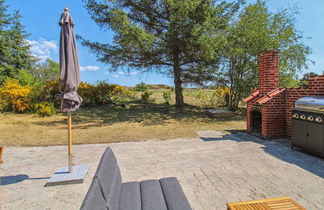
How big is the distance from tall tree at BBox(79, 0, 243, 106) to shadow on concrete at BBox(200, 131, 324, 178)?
13.5ft

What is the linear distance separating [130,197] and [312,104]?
422cm

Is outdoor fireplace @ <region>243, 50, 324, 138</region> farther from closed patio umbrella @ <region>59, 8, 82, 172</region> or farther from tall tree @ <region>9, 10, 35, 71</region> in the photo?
tall tree @ <region>9, 10, 35, 71</region>

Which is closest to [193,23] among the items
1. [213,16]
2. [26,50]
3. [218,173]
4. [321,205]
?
[213,16]

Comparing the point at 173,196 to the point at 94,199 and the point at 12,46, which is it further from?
the point at 12,46

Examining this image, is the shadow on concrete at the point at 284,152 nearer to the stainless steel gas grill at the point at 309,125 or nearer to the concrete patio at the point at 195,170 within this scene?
the concrete patio at the point at 195,170

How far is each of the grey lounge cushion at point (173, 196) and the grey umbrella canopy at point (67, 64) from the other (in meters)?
2.02

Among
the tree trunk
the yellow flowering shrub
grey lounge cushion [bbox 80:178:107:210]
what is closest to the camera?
grey lounge cushion [bbox 80:178:107:210]

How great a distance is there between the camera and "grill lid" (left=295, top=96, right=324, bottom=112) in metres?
3.71

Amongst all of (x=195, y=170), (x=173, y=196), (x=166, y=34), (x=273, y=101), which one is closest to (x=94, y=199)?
(x=173, y=196)

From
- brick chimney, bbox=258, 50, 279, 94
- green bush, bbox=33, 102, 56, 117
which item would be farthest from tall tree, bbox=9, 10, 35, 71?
brick chimney, bbox=258, 50, 279, 94

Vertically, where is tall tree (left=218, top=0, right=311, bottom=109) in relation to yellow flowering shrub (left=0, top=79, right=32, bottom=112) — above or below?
above

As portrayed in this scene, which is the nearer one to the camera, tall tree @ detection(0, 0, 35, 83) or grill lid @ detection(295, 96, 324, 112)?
grill lid @ detection(295, 96, 324, 112)

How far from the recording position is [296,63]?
9531 millimetres

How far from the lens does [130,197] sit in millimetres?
1931
